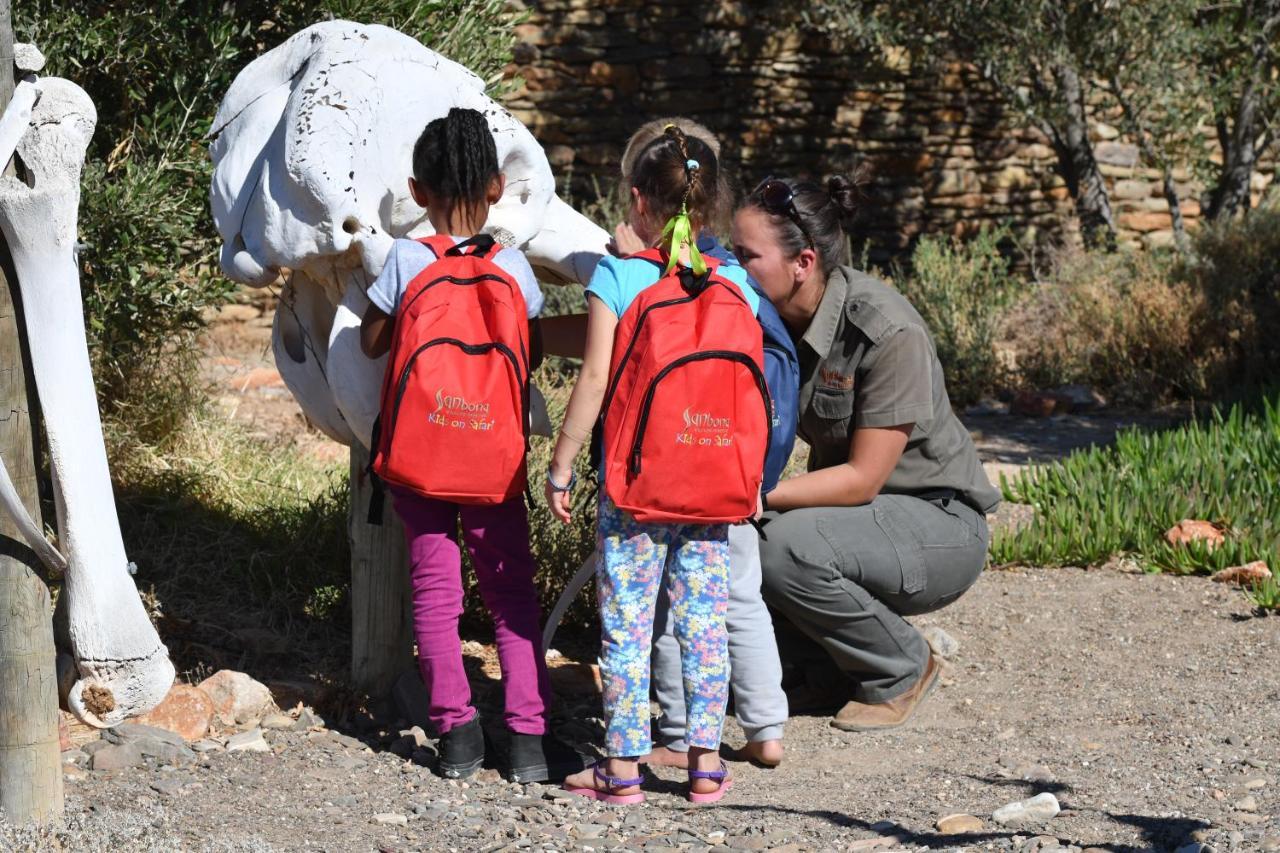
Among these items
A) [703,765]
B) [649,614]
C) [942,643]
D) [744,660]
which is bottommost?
[942,643]

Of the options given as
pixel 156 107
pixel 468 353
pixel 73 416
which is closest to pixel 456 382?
pixel 468 353

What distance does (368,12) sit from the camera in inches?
187

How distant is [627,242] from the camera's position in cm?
348

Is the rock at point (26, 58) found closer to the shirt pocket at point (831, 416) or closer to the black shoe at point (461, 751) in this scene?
the black shoe at point (461, 751)

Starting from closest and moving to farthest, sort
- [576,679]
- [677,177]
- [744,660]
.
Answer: [677,177], [744,660], [576,679]

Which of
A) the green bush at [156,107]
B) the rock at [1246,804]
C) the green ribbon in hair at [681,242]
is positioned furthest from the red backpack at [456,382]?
the rock at [1246,804]

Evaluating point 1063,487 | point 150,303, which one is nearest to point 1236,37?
point 1063,487

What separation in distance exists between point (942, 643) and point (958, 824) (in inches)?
60.4

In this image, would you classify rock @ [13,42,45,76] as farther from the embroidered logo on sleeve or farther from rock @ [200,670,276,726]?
the embroidered logo on sleeve

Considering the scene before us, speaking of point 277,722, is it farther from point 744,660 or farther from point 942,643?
point 942,643

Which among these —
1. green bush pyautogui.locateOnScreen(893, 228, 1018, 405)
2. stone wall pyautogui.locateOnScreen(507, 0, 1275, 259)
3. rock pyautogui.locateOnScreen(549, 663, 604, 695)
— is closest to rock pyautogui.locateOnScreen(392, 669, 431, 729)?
rock pyautogui.locateOnScreen(549, 663, 604, 695)

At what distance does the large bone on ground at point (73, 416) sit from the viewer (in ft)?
9.48

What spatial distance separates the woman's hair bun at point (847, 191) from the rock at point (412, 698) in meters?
1.67

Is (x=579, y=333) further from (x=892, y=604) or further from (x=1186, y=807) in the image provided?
(x=1186, y=807)
